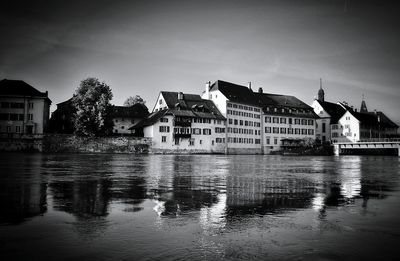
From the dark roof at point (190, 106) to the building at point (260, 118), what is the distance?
351 centimetres

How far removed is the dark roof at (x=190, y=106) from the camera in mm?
89125

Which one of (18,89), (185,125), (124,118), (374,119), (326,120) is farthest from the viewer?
(374,119)

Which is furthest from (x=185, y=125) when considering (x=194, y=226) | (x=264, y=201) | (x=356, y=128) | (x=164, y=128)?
(x=194, y=226)

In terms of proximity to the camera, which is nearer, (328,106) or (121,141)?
(121,141)

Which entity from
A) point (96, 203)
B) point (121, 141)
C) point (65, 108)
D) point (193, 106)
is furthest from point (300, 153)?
point (96, 203)

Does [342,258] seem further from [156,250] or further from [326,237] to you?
[156,250]

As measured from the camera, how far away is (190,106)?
303 ft

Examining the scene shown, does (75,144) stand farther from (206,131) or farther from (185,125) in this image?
(206,131)

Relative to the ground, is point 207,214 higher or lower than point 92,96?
lower

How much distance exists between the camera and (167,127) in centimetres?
8594

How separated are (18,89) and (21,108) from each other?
4.41 m

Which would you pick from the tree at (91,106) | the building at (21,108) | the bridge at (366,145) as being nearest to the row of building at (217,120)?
the building at (21,108)

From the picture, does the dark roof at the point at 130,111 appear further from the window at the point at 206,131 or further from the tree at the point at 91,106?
the tree at the point at 91,106

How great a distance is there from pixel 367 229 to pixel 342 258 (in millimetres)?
2398
